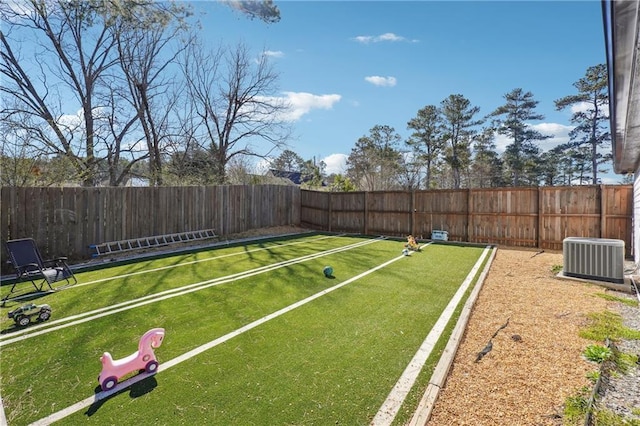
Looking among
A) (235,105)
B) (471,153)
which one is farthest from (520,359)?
(471,153)

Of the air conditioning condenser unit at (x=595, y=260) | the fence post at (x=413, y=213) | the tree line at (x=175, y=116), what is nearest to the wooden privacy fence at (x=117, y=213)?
the tree line at (x=175, y=116)

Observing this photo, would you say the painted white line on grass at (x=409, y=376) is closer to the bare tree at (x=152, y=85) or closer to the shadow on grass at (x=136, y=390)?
the shadow on grass at (x=136, y=390)

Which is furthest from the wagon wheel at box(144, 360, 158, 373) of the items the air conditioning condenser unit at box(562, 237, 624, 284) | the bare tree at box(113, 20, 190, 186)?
the bare tree at box(113, 20, 190, 186)

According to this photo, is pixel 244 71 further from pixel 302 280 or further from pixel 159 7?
pixel 302 280

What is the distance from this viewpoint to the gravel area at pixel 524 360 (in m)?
2.18

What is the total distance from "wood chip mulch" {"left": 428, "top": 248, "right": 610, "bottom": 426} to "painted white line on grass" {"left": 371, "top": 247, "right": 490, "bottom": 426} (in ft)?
0.82

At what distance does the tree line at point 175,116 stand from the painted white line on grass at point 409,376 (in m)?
9.39

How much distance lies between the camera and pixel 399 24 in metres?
8.94

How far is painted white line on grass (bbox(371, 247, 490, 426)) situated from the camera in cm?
210

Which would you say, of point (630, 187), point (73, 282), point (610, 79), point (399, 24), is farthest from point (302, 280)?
point (630, 187)

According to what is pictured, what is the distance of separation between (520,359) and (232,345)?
292 centimetres

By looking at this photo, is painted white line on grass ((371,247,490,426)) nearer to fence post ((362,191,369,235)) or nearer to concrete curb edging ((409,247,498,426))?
A: concrete curb edging ((409,247,498,426))

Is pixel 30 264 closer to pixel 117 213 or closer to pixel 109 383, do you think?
pixel 117 213

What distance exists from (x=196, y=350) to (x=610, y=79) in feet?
14.9
